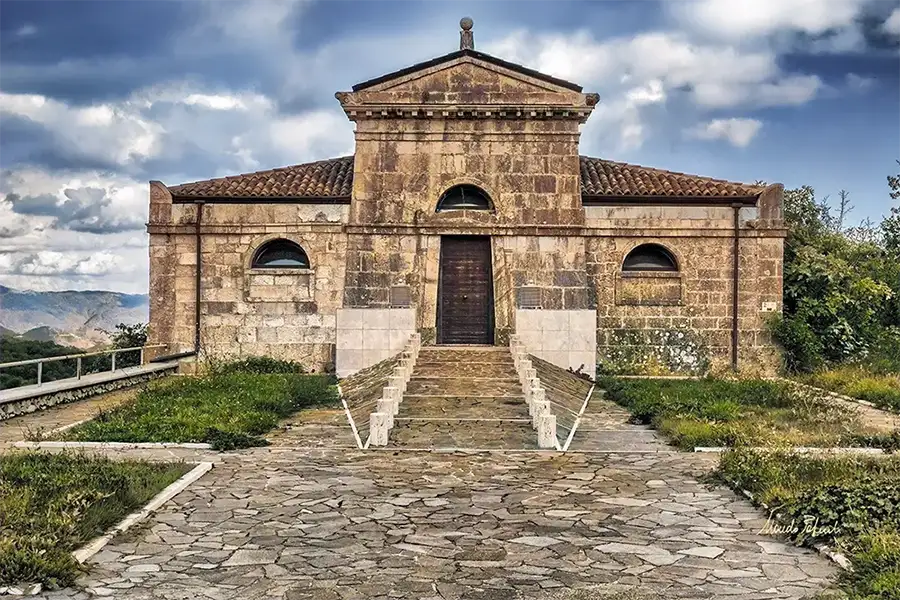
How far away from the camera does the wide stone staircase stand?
1295 cm

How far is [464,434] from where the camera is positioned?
43.5ft

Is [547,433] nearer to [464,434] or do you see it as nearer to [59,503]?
[464,434]

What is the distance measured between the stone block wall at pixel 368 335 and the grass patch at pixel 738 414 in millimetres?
5138

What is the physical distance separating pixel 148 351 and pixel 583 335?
11403 millimetres

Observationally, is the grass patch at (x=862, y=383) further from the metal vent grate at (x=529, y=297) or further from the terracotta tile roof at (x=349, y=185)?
the metal vent grate at (x=529, y=297)

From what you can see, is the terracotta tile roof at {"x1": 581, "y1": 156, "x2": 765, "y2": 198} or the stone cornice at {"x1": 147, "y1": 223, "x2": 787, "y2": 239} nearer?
the stone cornice at {"x1": 147, "y1": 223, "x2": 787, "y2": 239}

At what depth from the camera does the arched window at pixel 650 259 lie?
886 inches

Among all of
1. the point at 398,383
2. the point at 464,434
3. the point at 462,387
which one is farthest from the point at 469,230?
the point at 464,434

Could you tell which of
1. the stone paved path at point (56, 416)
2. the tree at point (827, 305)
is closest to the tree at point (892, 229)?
the tree at point (827, 305)

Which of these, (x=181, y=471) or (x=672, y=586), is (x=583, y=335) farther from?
(x=672, y=586)

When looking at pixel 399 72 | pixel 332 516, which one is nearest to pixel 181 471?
pixel 332 516

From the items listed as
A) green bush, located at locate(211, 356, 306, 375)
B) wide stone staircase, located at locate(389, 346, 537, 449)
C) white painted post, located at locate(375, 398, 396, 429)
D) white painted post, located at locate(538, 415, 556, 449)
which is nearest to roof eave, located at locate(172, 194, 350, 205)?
green bush, located at locate(211, 356, 306, 375)

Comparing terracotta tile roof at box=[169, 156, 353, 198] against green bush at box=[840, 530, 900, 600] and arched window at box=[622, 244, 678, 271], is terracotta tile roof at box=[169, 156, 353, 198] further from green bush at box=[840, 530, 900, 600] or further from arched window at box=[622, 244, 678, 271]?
green bush at box=[840, 530, 900, 600]

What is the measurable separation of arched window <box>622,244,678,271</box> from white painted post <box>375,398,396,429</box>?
409 inches
